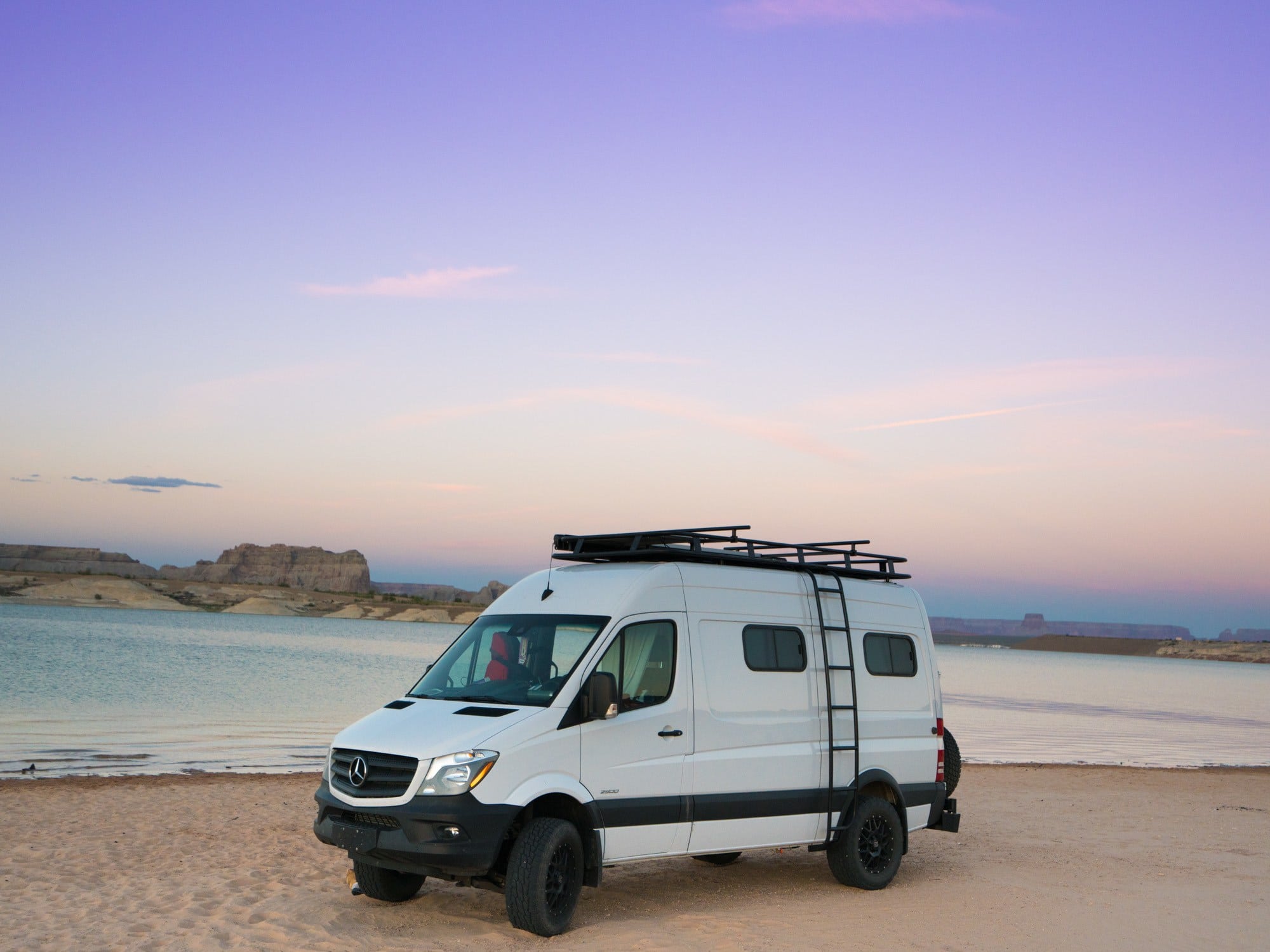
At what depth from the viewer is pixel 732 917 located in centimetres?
891

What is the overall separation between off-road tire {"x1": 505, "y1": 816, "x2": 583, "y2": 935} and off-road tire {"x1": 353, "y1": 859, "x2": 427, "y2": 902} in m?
1.31

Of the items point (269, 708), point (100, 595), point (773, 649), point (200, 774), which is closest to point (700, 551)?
point (773, 649)

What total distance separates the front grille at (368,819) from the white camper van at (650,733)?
1 centimetres

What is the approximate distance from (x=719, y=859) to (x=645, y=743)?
324 centimetres

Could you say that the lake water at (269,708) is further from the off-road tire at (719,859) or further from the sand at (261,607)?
the sand at (261,607)

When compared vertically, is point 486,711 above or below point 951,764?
above

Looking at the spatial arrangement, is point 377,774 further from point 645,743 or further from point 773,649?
point 773,649

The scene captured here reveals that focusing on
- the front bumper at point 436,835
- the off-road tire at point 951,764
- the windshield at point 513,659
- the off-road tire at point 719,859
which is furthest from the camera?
the off-road tire at point 951,764

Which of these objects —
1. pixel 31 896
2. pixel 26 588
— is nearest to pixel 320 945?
pixel 31 896

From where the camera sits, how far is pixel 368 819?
7973 mm

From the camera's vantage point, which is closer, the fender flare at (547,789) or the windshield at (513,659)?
the fender flare at (547,789)

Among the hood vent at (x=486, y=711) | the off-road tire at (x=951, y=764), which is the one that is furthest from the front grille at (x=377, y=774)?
the off-road tire at (x=951, y=764)

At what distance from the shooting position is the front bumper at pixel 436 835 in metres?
7.64

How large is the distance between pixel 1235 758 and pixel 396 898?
28.4 metres
